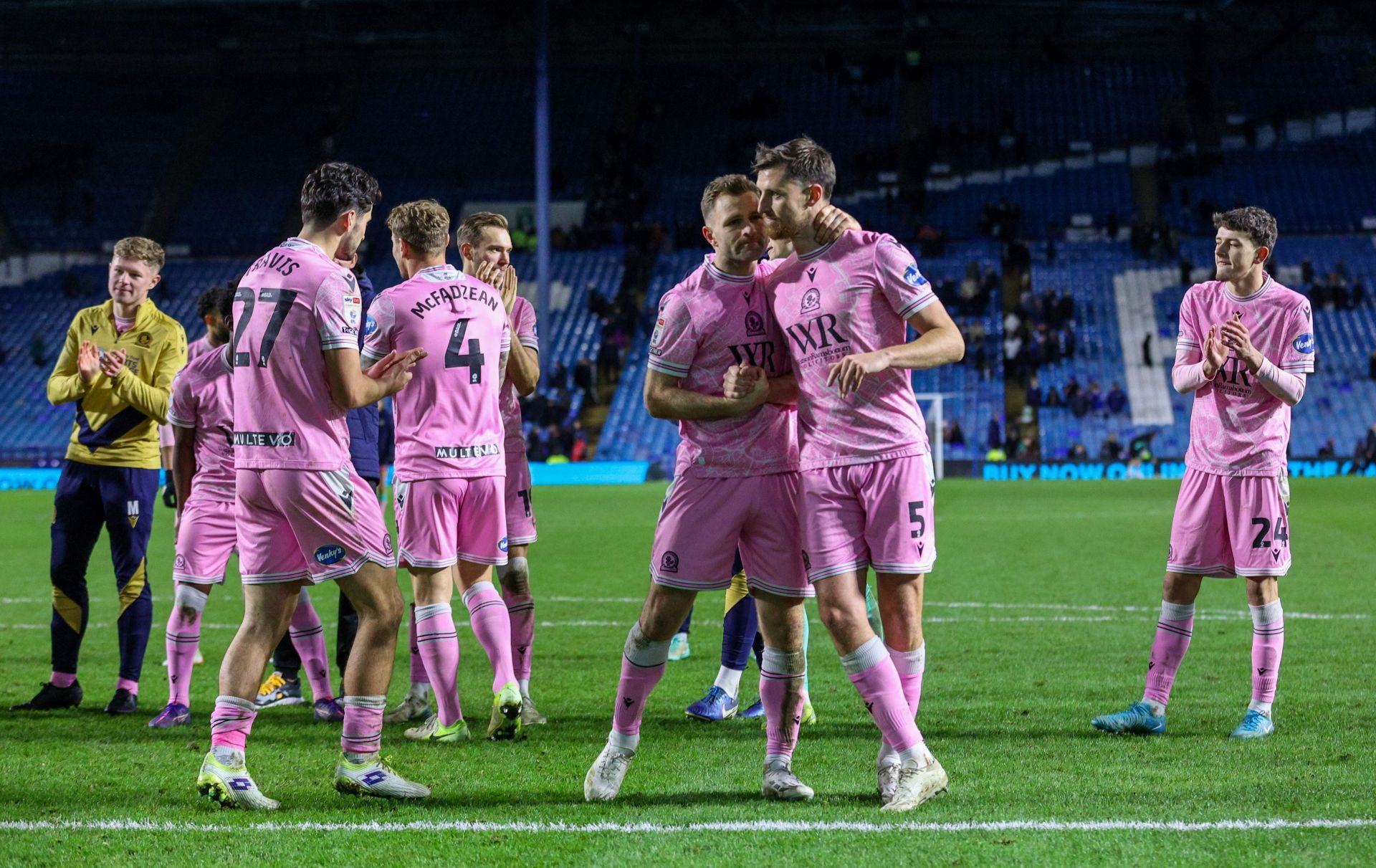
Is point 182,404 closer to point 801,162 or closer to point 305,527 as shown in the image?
point 305,527

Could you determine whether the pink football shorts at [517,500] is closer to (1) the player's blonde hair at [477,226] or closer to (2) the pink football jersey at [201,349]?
(1) the player's blonde hair at [477,226]

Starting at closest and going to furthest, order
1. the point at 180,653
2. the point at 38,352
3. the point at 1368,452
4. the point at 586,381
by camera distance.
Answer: the point at 180,653 < the point at 1368,452 < the point at 586,381 < the point at 38,352

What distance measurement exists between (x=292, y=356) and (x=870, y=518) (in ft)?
7.39

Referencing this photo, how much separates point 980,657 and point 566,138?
4057 centimetres

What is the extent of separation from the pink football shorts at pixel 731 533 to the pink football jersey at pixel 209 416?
293 centimetres

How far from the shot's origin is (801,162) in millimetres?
5172

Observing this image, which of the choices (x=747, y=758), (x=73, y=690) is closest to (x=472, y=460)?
(x=747, y=758)

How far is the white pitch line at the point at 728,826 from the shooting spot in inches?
190

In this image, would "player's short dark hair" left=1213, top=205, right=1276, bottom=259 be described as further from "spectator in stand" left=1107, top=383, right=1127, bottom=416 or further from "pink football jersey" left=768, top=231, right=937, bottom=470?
"spectator in stand" left=1107, top=383, right=1127, bottom=416

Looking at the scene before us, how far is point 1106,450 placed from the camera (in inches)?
1276

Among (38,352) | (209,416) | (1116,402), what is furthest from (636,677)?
(38,352)

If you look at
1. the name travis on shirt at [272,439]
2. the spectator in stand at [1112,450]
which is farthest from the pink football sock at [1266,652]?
the spectator in stand at [1112,450]

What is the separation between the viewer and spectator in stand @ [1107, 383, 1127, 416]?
3381 cm

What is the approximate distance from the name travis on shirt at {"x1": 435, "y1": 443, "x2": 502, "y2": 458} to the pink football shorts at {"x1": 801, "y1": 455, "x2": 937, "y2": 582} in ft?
6.08
